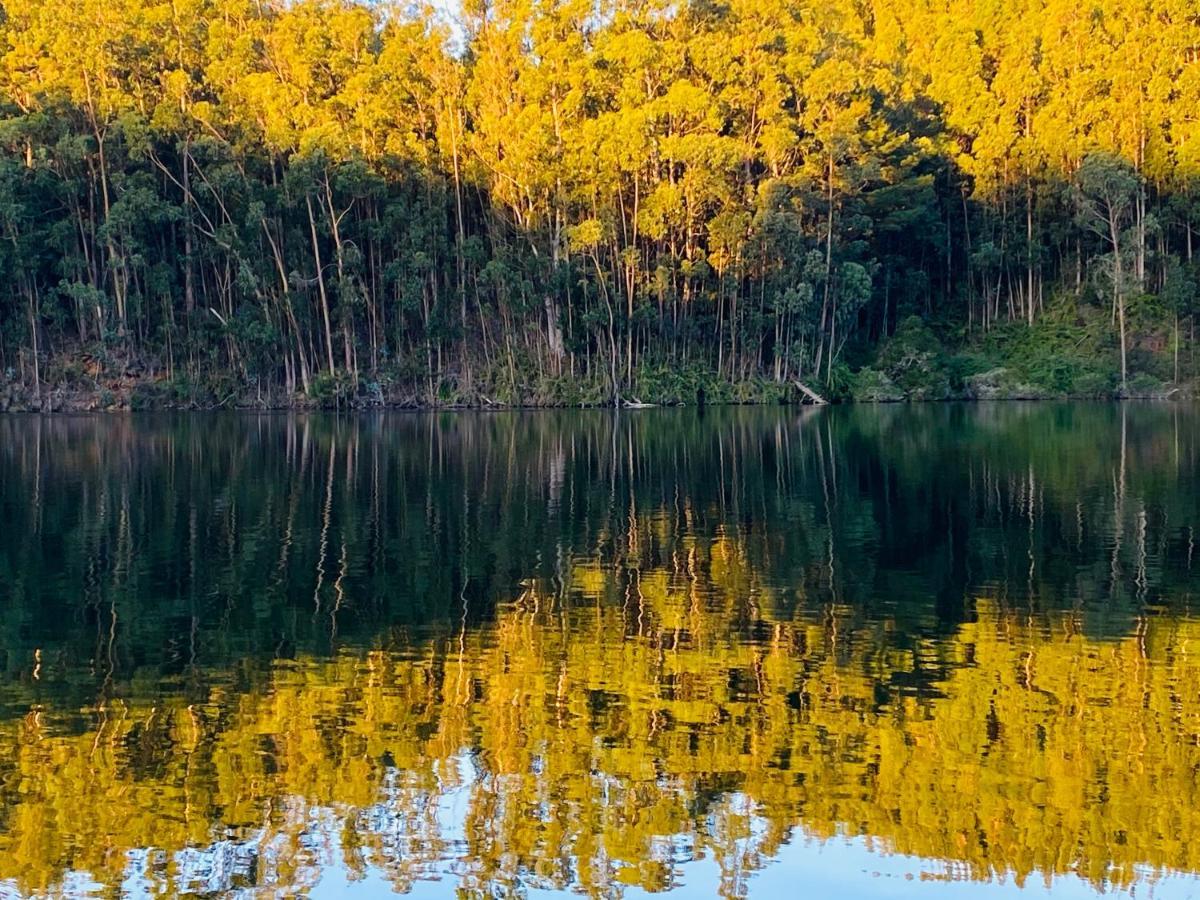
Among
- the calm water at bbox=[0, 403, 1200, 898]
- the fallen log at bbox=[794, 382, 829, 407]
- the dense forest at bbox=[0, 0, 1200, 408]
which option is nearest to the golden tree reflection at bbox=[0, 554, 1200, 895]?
the calm water at bbox=[0, 403, 1200, 898]

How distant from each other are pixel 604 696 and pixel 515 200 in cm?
4868

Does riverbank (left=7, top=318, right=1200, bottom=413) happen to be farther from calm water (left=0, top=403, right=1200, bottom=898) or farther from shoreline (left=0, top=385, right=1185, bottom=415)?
calm water (left=0, top=403, right=1200, bottom=898)

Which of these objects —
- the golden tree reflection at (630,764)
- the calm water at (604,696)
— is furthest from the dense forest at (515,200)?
the golden tree reflection at (630,764)

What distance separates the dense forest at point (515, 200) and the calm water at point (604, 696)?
3422 centimetres

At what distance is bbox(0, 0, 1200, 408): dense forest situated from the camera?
55281mm

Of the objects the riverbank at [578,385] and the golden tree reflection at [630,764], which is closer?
the golden tree reflection at [630,764]

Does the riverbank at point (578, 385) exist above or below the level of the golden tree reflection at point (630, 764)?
above

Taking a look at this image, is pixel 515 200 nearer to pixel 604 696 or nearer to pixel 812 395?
Answer: pixel 812 395

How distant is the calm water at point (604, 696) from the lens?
7609mm

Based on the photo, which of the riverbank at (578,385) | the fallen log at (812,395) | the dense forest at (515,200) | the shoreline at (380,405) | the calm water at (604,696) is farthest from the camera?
the fallen log at (812,395)

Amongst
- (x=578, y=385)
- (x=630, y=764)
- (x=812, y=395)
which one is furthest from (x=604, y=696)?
(x=812, y=395)

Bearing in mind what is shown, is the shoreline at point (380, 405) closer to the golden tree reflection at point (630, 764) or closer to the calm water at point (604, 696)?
the calm water at point (604, 696)

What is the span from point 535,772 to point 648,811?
3.18 ft

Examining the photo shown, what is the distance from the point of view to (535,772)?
8781 mm
